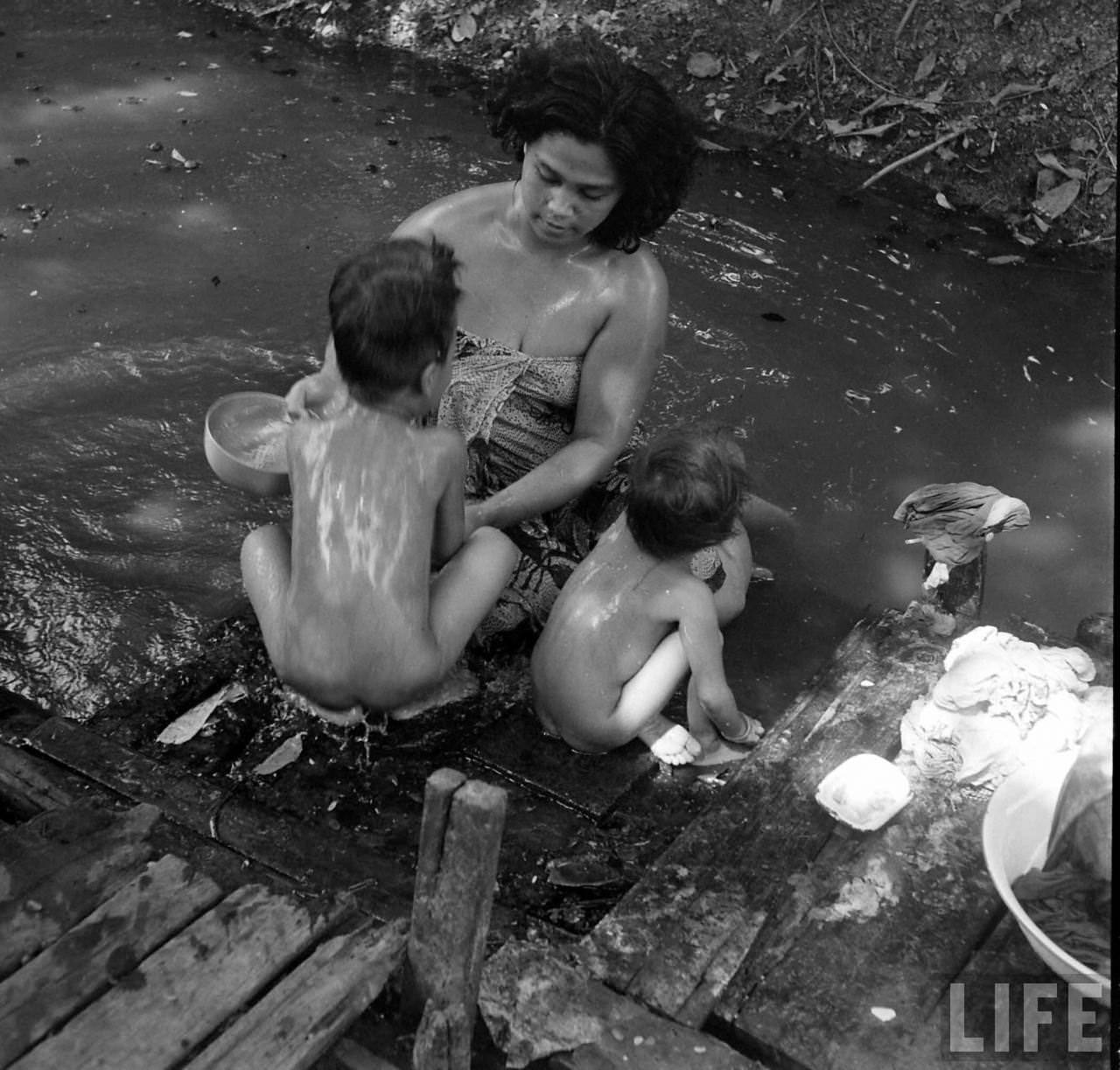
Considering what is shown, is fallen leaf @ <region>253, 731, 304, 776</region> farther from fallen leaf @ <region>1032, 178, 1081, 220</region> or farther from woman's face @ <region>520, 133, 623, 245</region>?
fallen leaf @ <region>1032, 178, 1081, 220</region>

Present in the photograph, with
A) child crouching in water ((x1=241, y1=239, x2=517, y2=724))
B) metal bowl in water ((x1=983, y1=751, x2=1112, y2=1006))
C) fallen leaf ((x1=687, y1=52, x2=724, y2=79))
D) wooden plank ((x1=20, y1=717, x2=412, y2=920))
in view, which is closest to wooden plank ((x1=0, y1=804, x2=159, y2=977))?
wooden plank ((x1=20, y1=717, x2=412, y2=920))

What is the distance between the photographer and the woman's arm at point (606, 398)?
11.7 feet

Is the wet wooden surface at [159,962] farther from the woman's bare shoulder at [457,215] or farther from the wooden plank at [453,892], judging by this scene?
the woman's bare shoulder at [457,215]

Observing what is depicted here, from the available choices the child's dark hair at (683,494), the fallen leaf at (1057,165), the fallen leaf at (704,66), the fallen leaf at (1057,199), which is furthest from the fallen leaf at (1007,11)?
the child's dark hair at (683,494)

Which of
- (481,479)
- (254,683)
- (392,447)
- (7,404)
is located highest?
(392,447)

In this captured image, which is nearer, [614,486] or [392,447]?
[392,447]

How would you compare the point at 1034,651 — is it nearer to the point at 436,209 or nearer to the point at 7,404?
the point at 436,209

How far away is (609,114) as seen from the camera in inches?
124

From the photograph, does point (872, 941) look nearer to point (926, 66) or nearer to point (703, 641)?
point (703, 641)

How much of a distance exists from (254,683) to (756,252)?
12.0 ft

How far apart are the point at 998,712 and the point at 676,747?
0.79 meters

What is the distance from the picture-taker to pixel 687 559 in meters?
3.25

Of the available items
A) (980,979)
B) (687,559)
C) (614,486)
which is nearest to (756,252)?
(614,486)

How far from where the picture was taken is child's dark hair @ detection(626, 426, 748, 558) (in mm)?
3057
